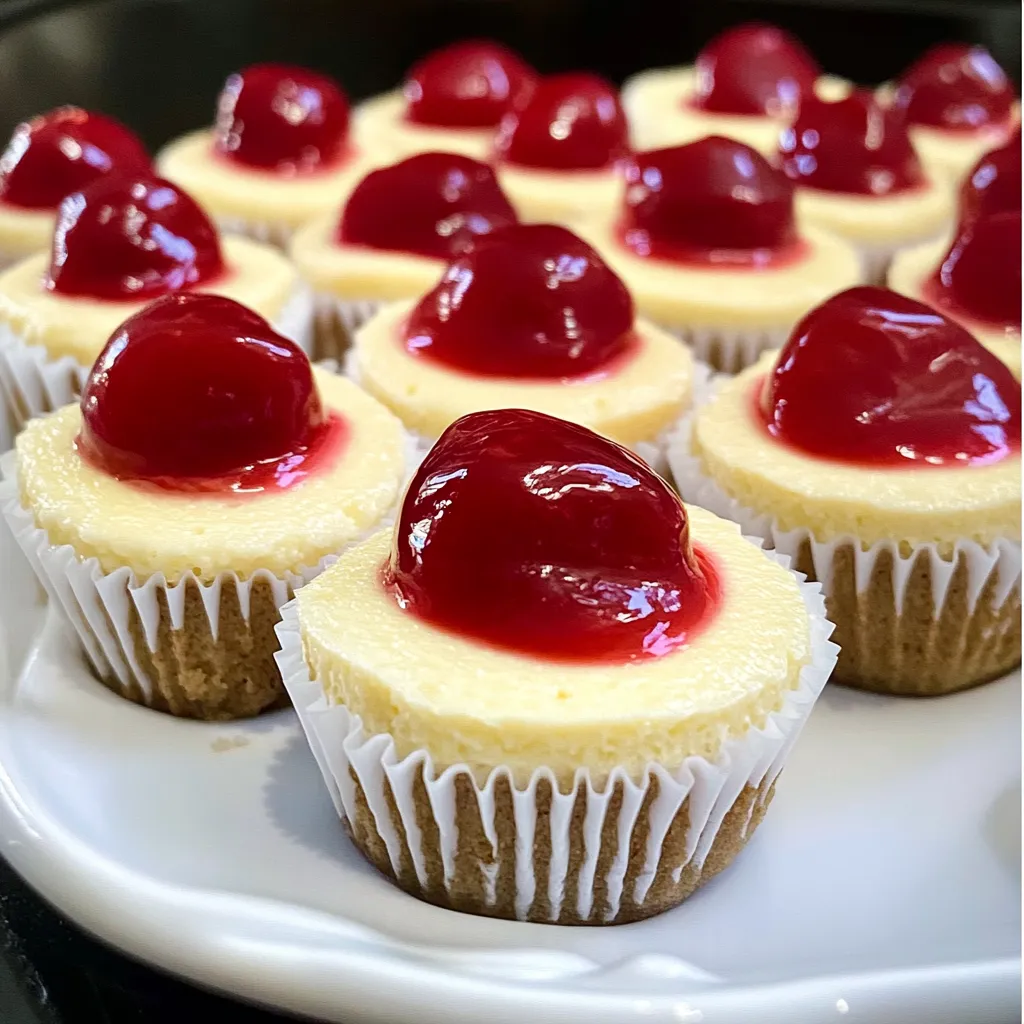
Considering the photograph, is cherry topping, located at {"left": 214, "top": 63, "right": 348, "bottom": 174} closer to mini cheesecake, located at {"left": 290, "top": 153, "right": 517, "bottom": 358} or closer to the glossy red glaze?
mini cheesecake, located at {"left": 290, "top": 153, "right": 517, "bottom": 358}

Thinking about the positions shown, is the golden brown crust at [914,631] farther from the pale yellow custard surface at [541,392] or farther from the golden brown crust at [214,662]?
the golden brown crust at [214,662]

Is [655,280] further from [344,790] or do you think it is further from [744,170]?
[344,790]

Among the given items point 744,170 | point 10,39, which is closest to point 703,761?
point 744,170

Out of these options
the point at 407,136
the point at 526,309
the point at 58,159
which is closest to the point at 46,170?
the point at 58,159

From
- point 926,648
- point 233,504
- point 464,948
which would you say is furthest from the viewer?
point 926,648

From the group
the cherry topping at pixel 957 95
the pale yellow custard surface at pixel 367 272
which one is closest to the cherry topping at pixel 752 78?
the cherry topping at pixel 957 95

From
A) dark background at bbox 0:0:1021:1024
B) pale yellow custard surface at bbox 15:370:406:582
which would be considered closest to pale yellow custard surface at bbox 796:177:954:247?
dark background at bbox 0:0:1021:1024
